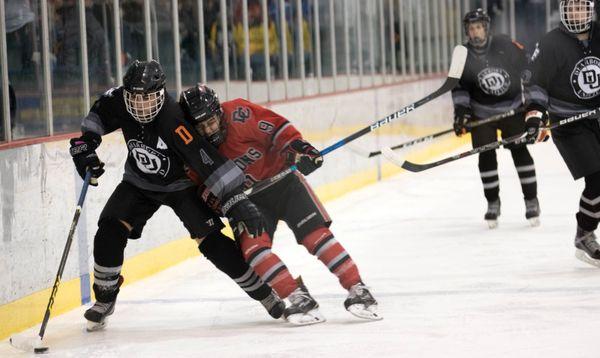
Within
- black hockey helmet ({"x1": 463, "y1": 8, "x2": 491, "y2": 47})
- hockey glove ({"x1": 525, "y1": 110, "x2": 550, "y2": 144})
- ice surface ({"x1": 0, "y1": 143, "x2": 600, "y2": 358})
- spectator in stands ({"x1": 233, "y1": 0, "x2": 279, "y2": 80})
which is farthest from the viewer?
spectator in stands ({"x1": 233, "y1": 0, "x2": 279, "y2": 80})

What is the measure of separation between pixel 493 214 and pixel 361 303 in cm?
277

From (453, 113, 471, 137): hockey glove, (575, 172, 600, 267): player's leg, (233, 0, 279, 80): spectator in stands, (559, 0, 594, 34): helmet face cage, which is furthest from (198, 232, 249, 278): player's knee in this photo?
(233, 0, 279, 80): spectator in stands

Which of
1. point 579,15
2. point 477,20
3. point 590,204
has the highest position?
point 579,15

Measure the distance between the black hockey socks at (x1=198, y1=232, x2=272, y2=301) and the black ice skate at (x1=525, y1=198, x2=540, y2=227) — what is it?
2760 millimetres

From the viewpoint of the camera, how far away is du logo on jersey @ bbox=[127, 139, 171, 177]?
4.59 m

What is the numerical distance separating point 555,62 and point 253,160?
1.50 meters

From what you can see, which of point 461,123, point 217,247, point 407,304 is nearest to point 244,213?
point 217,247

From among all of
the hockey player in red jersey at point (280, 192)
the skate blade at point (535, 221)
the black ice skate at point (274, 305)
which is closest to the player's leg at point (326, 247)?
the hockey player in red jersey at point (280, 192)

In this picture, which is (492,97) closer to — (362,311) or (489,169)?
(489,169)

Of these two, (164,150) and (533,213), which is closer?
(164,150)

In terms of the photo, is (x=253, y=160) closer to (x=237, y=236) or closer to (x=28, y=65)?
(x=237, y=236)

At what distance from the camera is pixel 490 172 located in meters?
7.22

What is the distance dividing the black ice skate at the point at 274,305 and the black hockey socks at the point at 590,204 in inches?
59.9

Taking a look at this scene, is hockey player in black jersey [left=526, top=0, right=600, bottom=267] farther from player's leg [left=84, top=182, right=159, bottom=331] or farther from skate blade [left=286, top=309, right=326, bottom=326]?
player's leg [left=84, top=182, right=159, bottom=331]
